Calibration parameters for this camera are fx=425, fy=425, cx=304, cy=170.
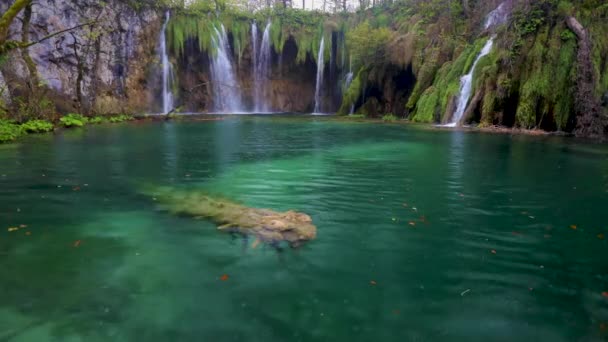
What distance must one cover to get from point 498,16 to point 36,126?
22346 mm

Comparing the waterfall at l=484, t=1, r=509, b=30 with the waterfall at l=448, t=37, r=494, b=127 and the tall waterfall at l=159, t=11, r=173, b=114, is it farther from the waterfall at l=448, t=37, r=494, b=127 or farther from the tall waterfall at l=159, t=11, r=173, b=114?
the tall waterfall at l=159, t=11, r=173, b=114

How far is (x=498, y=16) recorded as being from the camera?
22.4m

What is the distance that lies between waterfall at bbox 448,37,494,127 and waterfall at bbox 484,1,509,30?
202 cm

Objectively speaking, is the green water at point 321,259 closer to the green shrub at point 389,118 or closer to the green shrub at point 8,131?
the green shrub at point 8,131

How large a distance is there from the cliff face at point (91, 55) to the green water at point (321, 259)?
54.8 ft

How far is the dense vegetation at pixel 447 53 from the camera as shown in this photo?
50.6 ft

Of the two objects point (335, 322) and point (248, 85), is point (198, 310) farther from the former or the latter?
point (248, 85)

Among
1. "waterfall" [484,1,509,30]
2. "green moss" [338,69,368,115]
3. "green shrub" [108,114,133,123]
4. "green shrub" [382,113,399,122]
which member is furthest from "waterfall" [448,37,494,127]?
"green shrub" [108,114,133,123]

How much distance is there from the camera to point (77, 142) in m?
13.6

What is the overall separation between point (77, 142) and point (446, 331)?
1351 cm

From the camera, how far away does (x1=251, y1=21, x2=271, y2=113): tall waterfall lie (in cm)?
3412

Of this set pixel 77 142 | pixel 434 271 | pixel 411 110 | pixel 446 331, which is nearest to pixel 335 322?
pixel 446 331

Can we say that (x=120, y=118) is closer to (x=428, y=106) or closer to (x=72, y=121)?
(x=72, y=121)

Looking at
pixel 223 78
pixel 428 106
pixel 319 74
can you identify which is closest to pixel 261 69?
pixel 223 78
